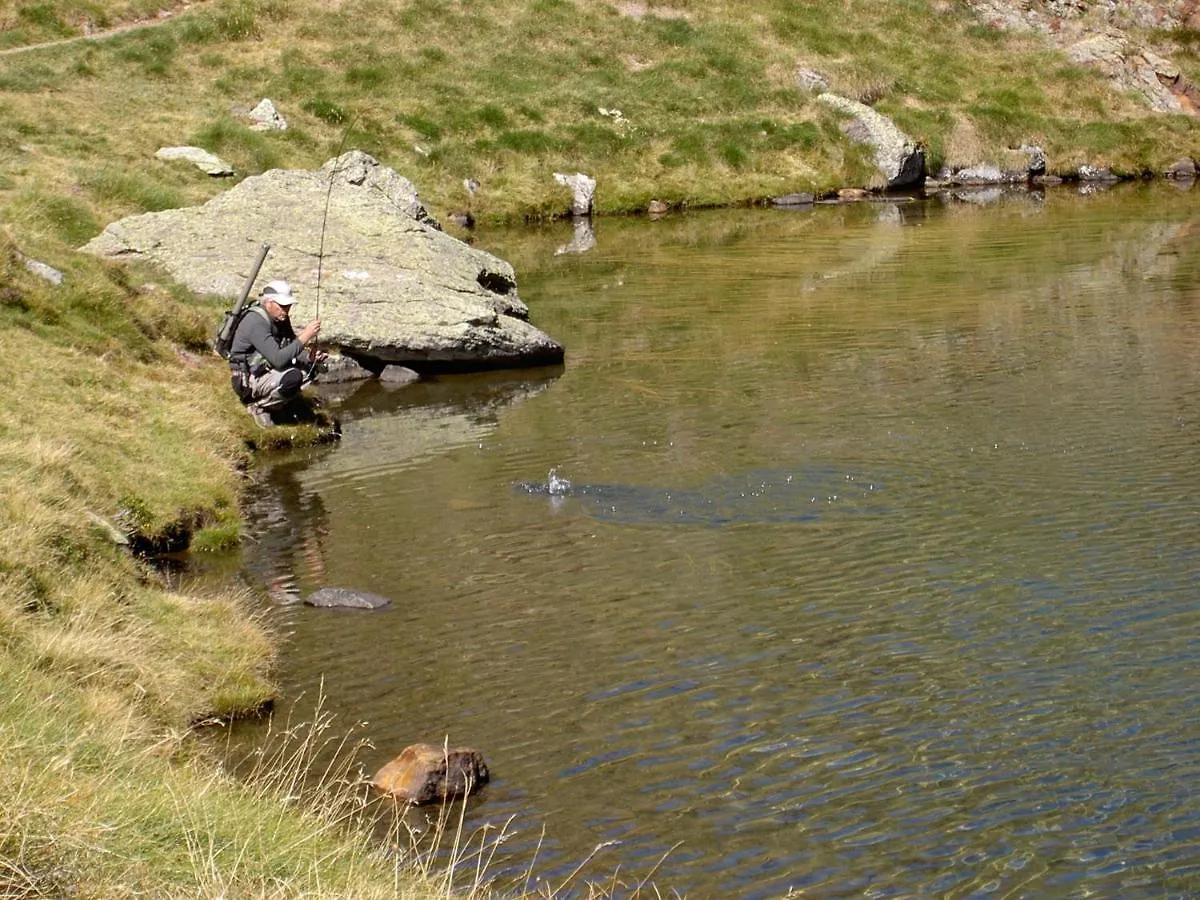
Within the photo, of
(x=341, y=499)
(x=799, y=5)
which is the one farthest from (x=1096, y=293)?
(x=799, y=5)

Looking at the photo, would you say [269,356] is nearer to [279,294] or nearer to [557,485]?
[279,294]

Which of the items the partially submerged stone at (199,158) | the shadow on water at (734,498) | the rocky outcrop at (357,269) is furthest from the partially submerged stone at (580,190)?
the shadow on water at (734,498)

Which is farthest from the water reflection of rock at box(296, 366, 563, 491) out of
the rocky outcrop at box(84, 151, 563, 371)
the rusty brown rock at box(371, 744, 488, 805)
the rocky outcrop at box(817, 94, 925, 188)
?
the rocky outcrop at box(817, 94, 925, 188)

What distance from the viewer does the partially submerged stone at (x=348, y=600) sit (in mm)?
16281

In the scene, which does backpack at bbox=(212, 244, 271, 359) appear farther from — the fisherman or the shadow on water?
the shadow on water

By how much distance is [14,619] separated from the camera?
40.5 feet

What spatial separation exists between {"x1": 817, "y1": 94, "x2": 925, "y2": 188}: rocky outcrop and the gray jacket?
135 ft

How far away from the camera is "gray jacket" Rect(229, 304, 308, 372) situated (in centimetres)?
2311

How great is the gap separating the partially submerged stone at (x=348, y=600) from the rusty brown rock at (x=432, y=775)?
4.38 metres

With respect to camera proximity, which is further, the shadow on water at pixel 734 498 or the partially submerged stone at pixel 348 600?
the shadow on water at pixel 734 498

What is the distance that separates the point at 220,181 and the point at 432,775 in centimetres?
3613

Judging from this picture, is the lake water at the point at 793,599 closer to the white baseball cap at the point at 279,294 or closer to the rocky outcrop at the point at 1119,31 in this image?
the white baseball cap at the point at 279,294

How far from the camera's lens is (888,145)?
60.8 metres

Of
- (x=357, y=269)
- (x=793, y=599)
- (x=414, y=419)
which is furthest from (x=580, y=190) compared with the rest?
(x=793, y=599)
